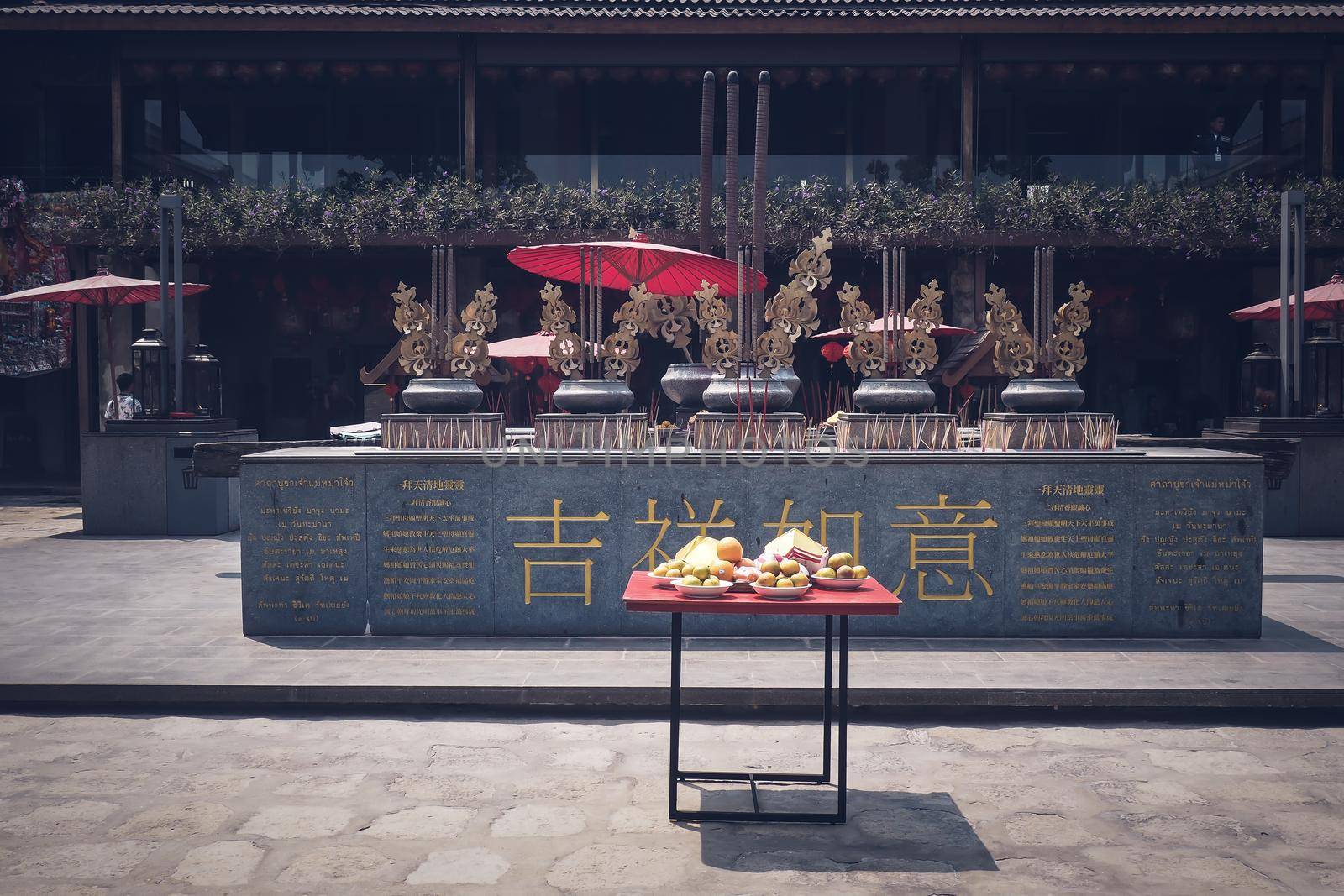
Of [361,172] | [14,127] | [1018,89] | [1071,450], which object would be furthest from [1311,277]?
[14,127]

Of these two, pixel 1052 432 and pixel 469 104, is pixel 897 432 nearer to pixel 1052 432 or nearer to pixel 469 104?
pixel 1052 432

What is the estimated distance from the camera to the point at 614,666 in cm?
636

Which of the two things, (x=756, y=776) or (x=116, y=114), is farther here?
(x=116, y=114)

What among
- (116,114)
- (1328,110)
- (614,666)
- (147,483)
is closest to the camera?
(614,666)

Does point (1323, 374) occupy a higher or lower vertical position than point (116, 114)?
lower

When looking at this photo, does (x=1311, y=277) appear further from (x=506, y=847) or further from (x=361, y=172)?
(x=506, y=847)

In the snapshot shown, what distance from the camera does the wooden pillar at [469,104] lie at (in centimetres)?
1655

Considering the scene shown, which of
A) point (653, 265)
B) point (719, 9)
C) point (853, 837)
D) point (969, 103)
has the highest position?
point (719, 9)

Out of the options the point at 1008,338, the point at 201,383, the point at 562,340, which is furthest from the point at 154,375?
the point at 1008,338

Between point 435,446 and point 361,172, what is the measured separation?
36.8 feet

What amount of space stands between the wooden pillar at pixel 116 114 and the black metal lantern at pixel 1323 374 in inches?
667

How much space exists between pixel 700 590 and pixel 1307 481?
11.0m

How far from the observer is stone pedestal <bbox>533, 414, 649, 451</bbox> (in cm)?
737

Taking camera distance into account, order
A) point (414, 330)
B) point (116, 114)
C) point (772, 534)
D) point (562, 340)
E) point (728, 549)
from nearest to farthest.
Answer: point (728, 549) → point (772, 534) → point (562, 340) → point (414, 330) → point (116, 114)
